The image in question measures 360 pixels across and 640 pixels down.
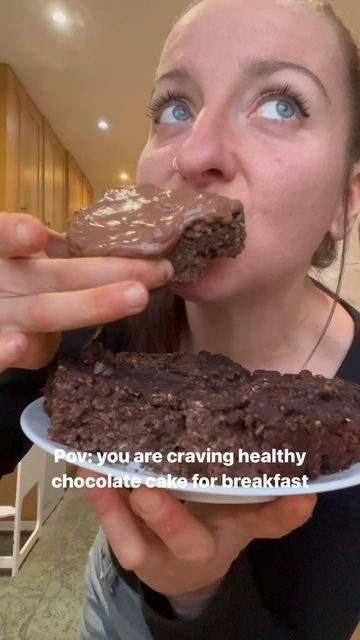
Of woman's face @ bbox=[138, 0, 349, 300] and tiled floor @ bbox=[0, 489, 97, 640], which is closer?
woman's face @ bbox=[138, 0, 349, 300]

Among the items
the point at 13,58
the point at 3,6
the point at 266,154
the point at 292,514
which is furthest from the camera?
the point at 13,58

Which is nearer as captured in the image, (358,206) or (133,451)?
(133,451)

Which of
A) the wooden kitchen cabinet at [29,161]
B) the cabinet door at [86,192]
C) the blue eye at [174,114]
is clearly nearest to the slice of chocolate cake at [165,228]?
the blue eye at [174,114]

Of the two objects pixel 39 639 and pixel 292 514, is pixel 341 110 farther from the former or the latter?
pixel 39 639

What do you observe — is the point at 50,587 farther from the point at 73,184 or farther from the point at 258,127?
the point at 73,184

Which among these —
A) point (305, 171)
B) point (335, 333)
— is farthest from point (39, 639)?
point (305, 171)

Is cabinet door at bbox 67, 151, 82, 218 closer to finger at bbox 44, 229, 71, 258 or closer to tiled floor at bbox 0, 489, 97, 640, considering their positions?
tiled floor at bbox 0, 489, 97, 640

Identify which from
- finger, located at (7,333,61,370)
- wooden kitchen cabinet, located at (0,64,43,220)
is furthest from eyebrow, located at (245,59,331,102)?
wooden kitchen cabinet, located at (0,64,43,220)
